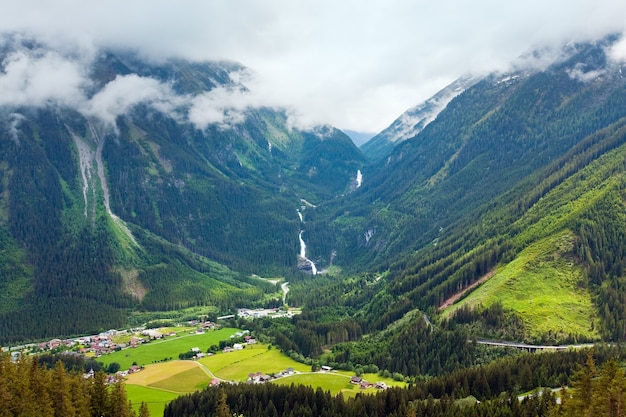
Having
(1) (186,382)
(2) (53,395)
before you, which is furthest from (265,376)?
(2) (53,395)

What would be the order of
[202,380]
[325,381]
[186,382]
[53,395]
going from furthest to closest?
1. [202,380]
2. [186,382]
3. [325,381]
4. [53,395]

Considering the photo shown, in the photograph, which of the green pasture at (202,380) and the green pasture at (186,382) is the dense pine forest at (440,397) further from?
the green pasture at (186,382)

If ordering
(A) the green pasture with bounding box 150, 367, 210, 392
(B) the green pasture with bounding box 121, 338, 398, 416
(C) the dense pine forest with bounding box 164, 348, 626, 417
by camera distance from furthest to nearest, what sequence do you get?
(A) the green pasture with bounding box 150, 367, 210, 392 → (B) the green pasture with bounding box 121, 338, 398, 416 → (C) the dense pine forest with bounding box 164, 348, 626, 417

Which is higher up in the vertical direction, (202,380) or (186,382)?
(186,382)

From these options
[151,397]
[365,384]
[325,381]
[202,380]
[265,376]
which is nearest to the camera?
[365,384]

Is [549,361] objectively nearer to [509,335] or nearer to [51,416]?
[509,335]

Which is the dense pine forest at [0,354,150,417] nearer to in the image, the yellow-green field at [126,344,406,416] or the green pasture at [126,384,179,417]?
the green pasture at [126,384,179,417]

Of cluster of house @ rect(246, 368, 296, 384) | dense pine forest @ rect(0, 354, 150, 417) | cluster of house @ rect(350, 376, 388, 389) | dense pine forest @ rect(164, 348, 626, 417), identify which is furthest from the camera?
cluster of house @ rect(246, 368, 296, 384)

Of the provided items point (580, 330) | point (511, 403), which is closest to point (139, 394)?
point (511, 403)

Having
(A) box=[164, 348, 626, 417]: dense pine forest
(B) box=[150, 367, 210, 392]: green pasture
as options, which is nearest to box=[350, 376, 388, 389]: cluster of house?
(A) box=[164, 348, 626, 417]: dense pine forest

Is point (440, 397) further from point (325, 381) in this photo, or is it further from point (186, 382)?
point (186, 382)

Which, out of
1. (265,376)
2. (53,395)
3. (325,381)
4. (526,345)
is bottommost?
(325,381)
